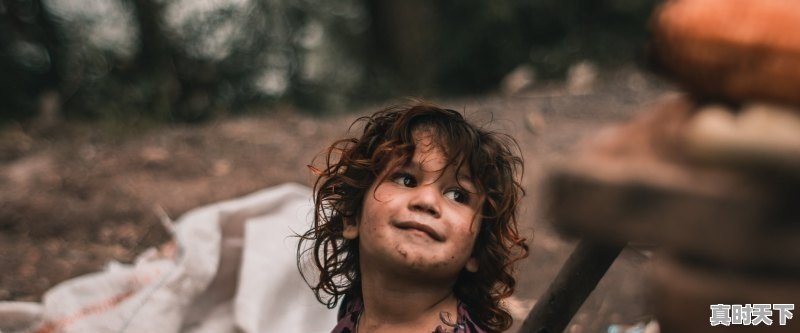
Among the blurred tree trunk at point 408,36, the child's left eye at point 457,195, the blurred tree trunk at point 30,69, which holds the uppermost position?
the blurred tree trunk at point 408,36

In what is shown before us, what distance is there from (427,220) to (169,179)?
301 cm

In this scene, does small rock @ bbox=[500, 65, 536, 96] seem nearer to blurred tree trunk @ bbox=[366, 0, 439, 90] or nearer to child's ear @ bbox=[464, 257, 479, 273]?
blurred tree trunk @ bbox=[366, 0, 439, 90]

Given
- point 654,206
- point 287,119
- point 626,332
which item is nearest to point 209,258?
point 626,332

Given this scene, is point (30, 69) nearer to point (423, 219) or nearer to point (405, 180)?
point (405, 180)

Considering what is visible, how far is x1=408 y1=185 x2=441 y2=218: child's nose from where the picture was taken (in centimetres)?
168

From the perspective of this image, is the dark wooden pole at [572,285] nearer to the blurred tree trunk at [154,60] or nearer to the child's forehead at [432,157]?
the child's forehead at [432,157]

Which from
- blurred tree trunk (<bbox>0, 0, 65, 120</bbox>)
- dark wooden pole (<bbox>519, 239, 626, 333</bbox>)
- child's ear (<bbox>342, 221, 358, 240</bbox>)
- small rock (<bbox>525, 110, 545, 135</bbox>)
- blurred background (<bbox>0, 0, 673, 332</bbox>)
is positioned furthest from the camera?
blurred tree trunk (<bbox>0, 0, 65, 120</bbox>)

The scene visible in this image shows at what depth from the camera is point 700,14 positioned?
93 cm

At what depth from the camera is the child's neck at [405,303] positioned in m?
1.72

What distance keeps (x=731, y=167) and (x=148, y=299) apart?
2.29 m

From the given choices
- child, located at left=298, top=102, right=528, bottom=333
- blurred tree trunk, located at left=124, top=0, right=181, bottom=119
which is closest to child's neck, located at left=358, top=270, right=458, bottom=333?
child, located at left=298, top=102, right=528, bottom=333

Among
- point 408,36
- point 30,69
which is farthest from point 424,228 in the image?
point 408,36

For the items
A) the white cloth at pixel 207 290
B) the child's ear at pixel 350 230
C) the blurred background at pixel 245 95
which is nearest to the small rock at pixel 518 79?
the blurred background at pixel 245 95

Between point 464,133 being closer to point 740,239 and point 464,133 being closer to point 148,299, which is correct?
point 740,239
